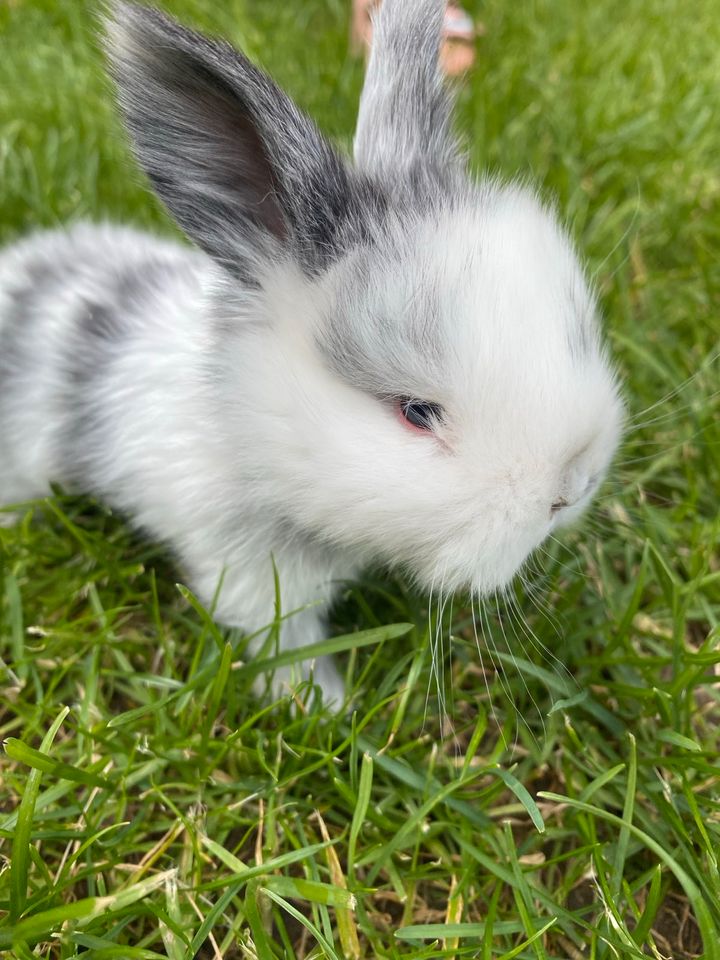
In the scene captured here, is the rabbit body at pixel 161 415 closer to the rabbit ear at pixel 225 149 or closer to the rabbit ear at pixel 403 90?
the rabbit ear at pixel 225 149

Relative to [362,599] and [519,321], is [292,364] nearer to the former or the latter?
[519,321]

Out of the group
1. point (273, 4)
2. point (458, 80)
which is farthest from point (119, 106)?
point (273, 4)

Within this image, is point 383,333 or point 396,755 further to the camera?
point 396,755

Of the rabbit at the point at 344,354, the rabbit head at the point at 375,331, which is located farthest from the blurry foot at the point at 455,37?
the rabbit head at the point at 375,331

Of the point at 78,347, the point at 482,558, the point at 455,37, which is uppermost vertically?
the point at 455,37

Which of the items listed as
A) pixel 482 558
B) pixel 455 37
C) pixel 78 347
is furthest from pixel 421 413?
pixel 455 37

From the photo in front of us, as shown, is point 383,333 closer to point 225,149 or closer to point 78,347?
point 225,149

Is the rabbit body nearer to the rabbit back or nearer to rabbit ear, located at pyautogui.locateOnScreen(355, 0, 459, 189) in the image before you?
the rabbit back
